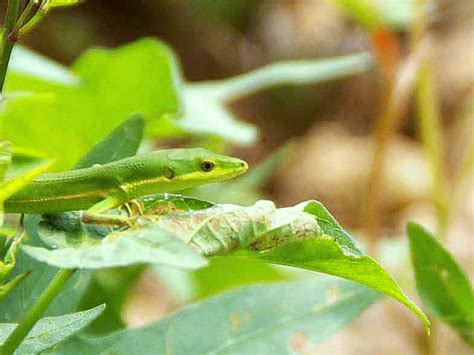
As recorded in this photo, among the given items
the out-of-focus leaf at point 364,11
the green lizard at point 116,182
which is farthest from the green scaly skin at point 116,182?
the out-of-focus leaf at point 364,11

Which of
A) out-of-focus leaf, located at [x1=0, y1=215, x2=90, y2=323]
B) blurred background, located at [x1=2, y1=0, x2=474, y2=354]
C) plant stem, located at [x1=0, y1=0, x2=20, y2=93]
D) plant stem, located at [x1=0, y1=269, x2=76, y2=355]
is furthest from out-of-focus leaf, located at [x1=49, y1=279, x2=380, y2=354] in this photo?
blurred background, located at [x1=2, y1=0, x2=474, y2=354]

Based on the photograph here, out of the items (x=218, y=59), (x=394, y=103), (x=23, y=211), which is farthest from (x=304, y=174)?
(x=23, y=211)

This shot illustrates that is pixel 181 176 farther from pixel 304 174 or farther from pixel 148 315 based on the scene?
pixel 304 174

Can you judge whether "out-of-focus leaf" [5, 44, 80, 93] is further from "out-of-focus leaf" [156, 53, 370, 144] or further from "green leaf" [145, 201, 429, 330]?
"green leaf" [145, 201, 429, 330]

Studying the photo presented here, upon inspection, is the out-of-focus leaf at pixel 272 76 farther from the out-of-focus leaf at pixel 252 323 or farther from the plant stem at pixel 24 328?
the plant stem at pixel 24 328

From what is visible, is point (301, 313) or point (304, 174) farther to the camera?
point (304, 174)

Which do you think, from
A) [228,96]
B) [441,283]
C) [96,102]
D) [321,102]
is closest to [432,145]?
[228,96]
